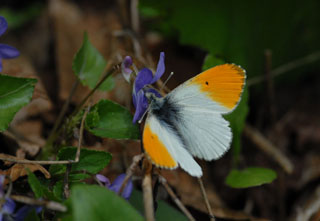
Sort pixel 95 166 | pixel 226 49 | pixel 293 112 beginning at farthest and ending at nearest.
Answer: pixel 293 112 → pixel 226 49 → pixel 95 166

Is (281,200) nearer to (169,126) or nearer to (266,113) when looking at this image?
(266,113)

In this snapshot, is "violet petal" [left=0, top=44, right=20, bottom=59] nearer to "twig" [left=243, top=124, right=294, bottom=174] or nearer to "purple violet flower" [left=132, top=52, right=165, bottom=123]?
"purple violet flower" [left=132, top=52, right=165, bottom=123]

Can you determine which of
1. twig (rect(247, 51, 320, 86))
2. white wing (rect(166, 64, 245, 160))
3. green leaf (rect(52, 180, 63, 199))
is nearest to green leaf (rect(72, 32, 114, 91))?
white wing (rect(166, 64, 245, 160))

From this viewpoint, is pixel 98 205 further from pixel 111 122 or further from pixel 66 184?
pixel 111 122

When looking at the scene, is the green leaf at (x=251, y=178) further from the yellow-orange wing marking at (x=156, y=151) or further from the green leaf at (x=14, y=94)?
the green leaf at (x=14, y=94)

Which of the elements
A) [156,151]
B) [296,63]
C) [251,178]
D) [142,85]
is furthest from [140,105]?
[296,63]

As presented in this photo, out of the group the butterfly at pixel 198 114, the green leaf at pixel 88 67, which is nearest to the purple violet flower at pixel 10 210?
the butterfly at pixel 198 114

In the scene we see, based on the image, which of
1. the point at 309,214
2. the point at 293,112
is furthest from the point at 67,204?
the point at 293,112
